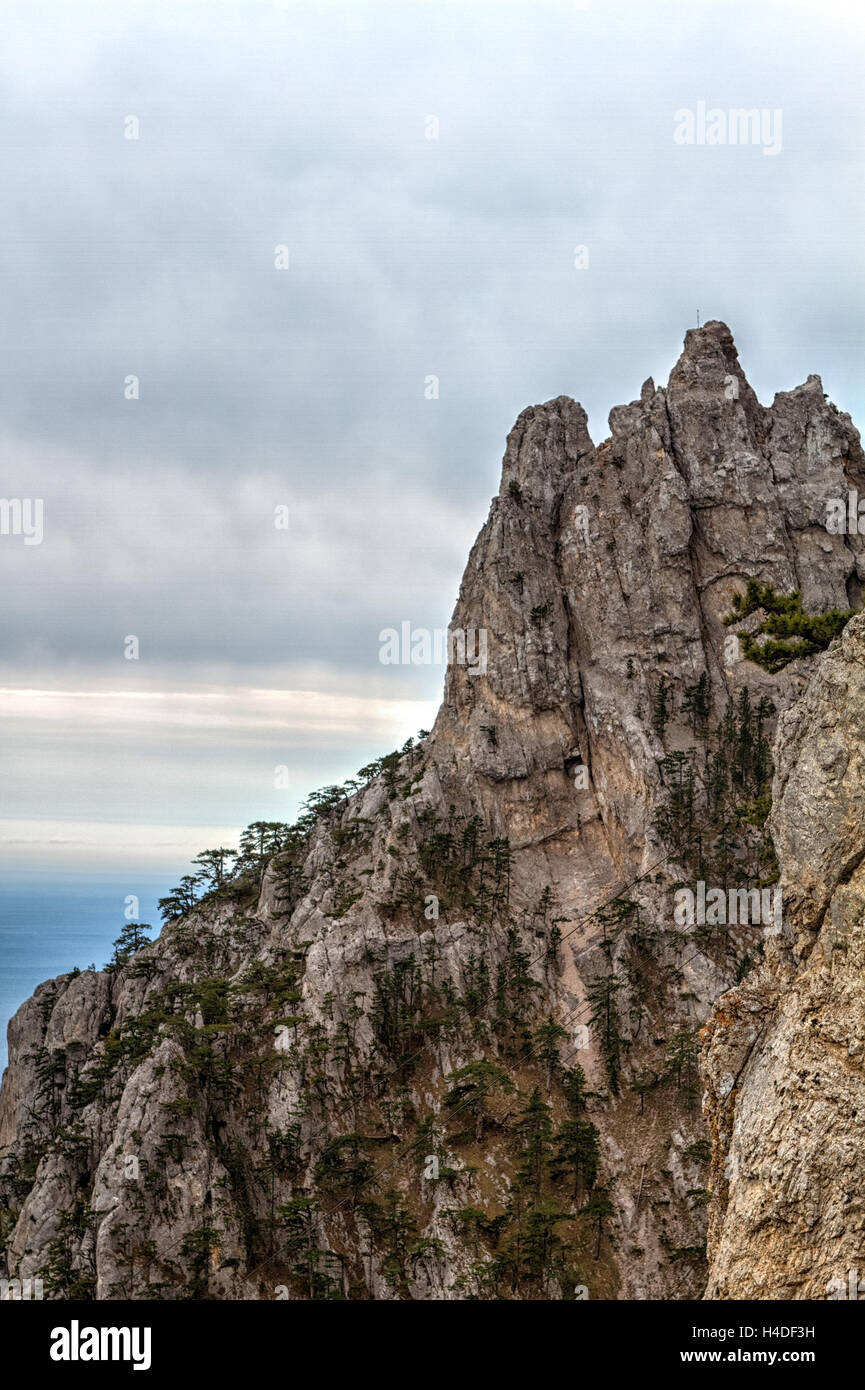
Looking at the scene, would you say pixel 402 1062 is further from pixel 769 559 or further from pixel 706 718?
pixel 769 559

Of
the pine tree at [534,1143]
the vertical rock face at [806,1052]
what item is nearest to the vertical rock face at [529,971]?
the vertical rock face at [806,1052]

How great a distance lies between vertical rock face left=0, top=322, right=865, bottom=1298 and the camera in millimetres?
53844

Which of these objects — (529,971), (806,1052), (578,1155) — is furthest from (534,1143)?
(806,1052)

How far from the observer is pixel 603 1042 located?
68.8 meters

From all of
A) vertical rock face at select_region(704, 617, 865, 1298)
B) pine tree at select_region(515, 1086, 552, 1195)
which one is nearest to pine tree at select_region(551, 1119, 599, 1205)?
pine tree at select_region(515, 1086, 552, 1195)

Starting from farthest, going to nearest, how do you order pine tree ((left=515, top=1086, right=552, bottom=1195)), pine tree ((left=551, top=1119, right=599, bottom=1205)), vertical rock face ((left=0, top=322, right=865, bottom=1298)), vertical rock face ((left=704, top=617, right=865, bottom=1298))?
pine tree ((left=515, top=1086, right=552, bottom=1195)), pine tree ((left=551, top=1119, right=599, bottom=1205)), vertical rock face ((left=0, top=322, right=865, bottom=1298)), vertical rock face ((left=704, top=617, right=865, bottom=1298))

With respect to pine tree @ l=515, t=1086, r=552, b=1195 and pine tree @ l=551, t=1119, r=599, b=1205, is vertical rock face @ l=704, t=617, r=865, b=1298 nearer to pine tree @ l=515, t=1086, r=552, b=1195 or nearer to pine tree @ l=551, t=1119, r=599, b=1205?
pine tree @ l=551, t=1119, r=599, b=1205

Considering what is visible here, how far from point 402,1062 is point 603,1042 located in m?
14.6

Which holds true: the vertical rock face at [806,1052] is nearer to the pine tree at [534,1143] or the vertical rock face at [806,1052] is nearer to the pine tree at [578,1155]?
the pine tree at [578,1155]

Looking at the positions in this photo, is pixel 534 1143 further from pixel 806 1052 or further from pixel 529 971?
pixel 806 1052

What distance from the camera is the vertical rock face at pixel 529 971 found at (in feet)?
177

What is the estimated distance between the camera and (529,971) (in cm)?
7700

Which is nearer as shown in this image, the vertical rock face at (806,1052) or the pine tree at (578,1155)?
the vertical rock face at (806,1052)
